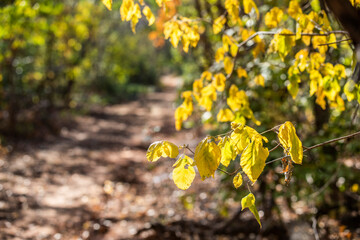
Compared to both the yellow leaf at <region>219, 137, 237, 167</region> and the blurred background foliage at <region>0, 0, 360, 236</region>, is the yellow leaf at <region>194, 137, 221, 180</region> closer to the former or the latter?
the yellow leaf at <region>219, 137, 237, 167</region>

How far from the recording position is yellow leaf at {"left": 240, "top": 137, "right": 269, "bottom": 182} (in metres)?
1.32

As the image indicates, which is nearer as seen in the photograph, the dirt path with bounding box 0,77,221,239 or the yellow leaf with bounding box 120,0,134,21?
the yellow leaf with bounding box 120,0,134,21

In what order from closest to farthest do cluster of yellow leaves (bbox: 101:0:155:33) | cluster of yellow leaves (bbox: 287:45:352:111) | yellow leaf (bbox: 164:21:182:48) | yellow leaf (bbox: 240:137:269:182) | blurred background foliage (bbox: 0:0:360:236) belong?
yellow leaf (bbox: 240:137:269:182), cluster of yellow leaves (bbox: 101:0:155:33), cluster of yellow leaves (bbox: 287:45:352:111), yellow leaf (bbox: 164:21:182:48), blurred background foliage (bbox: 0:0:360:236)

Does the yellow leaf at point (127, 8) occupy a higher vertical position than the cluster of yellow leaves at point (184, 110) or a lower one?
higher

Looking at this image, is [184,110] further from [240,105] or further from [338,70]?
[338,70]

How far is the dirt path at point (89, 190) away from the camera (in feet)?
15.0

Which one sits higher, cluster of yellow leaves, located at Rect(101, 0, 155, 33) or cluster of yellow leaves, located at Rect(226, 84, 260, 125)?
cluster of yellow leaves, located at Rect(101, 0, 155, 33)

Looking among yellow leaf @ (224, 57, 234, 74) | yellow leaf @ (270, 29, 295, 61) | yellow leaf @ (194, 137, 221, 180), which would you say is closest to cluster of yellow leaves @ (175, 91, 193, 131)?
yellow leaf @ (224, 57, 234, 74)

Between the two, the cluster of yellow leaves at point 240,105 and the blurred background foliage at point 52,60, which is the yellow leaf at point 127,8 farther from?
the blurred background foliage at point 52,60

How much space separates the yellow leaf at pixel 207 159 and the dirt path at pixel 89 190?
10.5ft

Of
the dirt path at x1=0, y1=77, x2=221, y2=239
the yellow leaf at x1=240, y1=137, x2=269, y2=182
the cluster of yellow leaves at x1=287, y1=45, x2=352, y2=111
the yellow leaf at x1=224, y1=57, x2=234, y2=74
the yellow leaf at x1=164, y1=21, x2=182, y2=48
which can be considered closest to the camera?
the yellow leaf at x1=240, y1=137, x2=269, y2=182

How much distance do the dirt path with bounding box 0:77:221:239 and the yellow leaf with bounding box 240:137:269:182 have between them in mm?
3278

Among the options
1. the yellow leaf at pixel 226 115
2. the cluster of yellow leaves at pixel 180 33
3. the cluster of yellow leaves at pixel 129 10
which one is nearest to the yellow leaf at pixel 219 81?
the yellow leaf at pixel 226 115

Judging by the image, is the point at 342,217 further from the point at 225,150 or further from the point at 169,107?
the point at 169,107
